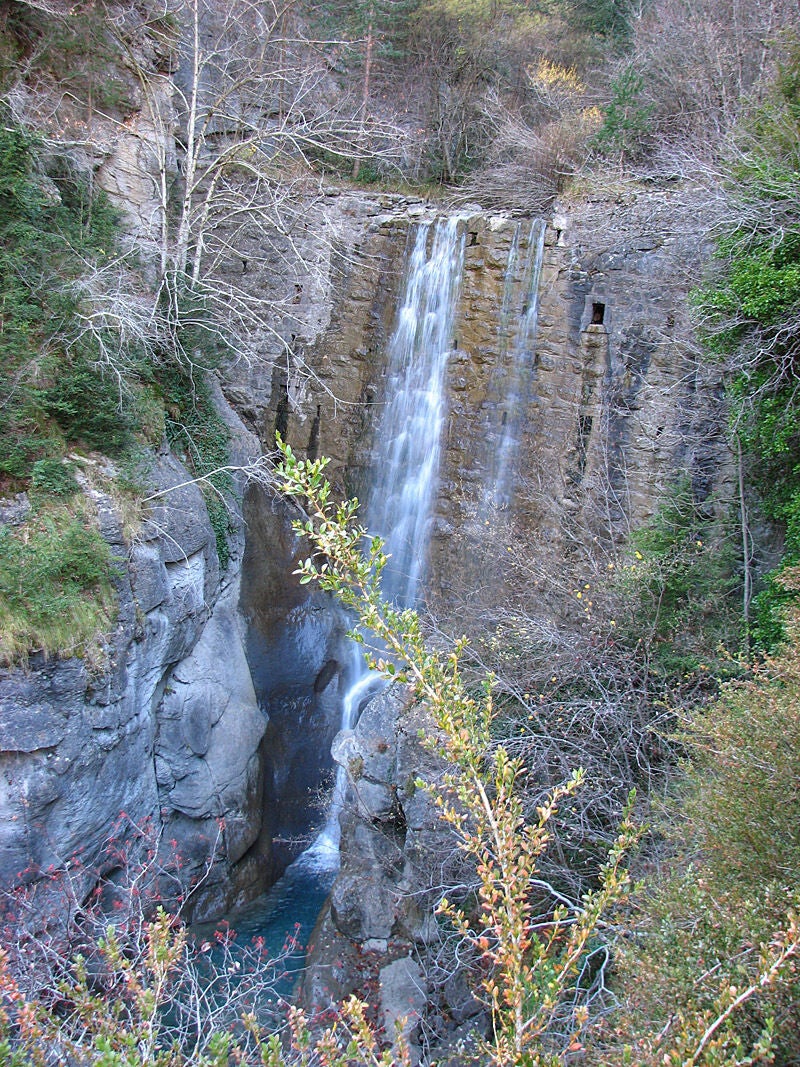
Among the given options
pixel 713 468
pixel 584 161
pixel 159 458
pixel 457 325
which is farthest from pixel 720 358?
pixel 159 458

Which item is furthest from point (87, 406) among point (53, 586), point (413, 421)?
point (413, 421)

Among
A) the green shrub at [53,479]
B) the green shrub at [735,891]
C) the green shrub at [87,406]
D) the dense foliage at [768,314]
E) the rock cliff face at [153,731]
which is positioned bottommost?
the rock cliff face at [153,731]

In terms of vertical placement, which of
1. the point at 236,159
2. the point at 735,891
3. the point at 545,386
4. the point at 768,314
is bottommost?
the point at 735,891

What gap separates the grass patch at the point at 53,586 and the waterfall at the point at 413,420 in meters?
4.26

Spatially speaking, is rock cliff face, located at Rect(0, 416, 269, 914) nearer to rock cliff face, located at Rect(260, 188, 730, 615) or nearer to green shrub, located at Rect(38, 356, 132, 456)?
green shrub, located at Rect(38, 356, 132, 456)

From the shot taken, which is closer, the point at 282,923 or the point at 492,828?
the point at 492,828

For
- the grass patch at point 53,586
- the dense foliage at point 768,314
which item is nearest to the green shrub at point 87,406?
the grass patch at point 53,586

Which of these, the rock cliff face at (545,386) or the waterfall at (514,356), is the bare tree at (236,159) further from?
the waterfall at (514,356)

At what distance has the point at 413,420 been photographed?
33.2 feet

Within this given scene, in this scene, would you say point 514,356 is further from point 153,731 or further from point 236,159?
point 153,731

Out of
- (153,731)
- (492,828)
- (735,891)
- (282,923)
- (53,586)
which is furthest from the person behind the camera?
(282,923)

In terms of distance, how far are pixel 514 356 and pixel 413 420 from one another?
5.99ft

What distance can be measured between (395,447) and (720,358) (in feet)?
16.5

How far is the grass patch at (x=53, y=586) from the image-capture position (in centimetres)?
577
